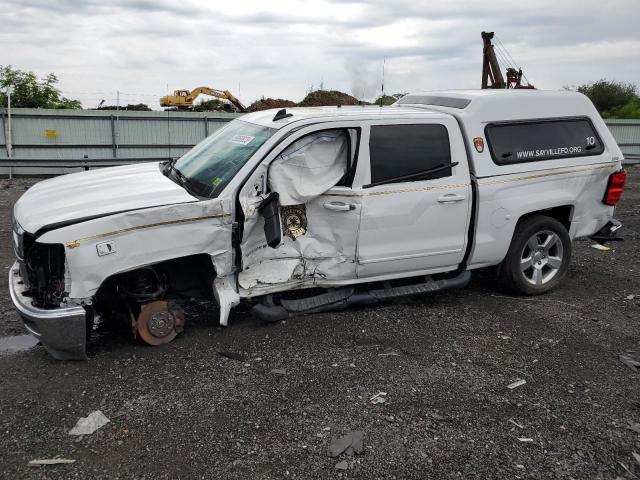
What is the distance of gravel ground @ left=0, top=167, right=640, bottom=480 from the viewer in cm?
331

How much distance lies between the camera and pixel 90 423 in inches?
143

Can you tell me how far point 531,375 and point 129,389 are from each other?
3050 mm

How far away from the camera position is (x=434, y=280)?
581 centimetres

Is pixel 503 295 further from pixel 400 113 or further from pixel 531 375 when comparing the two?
pixel 400 113

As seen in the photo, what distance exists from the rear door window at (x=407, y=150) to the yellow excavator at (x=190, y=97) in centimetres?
2140

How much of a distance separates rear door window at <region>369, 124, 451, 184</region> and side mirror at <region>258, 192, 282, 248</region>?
986mm

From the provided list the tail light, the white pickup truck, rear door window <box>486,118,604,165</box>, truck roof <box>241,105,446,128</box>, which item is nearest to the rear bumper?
the white pickup truck

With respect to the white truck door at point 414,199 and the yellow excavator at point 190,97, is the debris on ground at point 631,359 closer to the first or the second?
the white truck door at point 414,199

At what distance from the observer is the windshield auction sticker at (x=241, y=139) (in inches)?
201

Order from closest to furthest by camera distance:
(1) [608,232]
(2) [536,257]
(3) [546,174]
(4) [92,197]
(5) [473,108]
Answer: (4) [92,197] < (5) [473,108] < (3) [546,174] < (2) [536,257] < (1) [608,232]

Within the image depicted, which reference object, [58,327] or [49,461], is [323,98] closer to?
[58,327]

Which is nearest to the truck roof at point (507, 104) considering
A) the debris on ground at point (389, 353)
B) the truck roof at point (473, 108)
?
the truck roof at point (473, 108)

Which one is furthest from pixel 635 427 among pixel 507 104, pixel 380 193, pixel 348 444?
pixel 507 104

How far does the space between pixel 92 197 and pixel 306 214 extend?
1775mm
